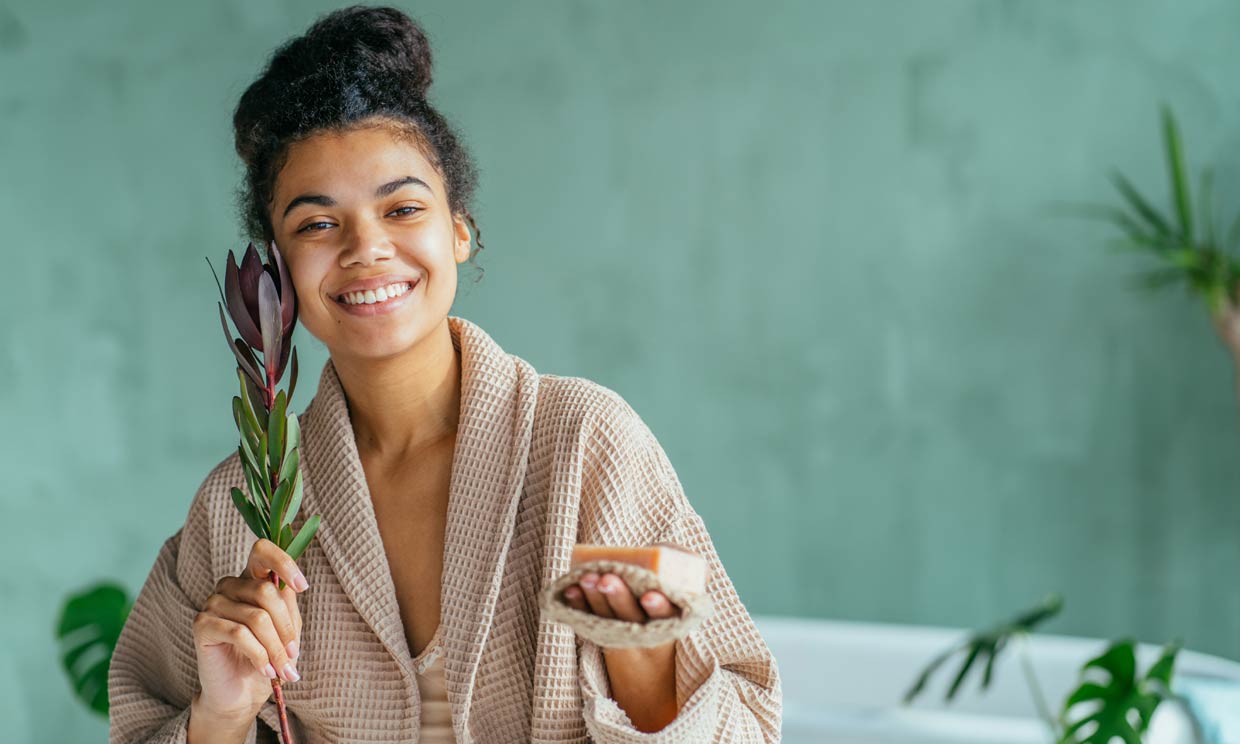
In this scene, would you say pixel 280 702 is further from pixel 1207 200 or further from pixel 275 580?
pixel 1207 200

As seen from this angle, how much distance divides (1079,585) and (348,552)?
8.92 ft

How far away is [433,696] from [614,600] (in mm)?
454

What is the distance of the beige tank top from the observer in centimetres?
124

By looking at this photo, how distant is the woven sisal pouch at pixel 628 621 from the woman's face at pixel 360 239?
1.38 ft

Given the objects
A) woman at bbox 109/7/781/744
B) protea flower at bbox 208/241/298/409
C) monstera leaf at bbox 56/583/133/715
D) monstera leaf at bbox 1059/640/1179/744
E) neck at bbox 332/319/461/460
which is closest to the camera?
protea flower at bbox 208/241/298/409

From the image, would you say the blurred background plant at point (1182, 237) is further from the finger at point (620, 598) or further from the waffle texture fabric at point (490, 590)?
the finger at point (620, 598)

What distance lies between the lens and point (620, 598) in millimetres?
874

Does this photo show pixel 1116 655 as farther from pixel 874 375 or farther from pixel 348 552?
pixel 874 375

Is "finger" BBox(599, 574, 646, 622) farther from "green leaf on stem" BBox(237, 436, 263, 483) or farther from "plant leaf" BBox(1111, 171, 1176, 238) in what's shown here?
"plant leaf" BBox(1111, 171, 1176, 238)

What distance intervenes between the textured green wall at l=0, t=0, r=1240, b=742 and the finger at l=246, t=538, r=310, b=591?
237 cm

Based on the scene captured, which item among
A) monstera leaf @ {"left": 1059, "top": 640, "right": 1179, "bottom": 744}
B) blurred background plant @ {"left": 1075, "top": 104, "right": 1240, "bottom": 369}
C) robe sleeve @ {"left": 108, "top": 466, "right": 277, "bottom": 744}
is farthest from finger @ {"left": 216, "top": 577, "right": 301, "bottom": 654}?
blurred background plant @ {"left": 1075, "top": 104, "right": 1240, "bottom": 369}

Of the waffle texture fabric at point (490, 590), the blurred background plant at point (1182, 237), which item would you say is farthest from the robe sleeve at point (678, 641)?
the blurred background plant at point (1182, 237)

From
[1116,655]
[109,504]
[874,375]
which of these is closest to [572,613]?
[1116,655]

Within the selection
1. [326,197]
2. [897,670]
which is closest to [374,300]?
[326,197]
